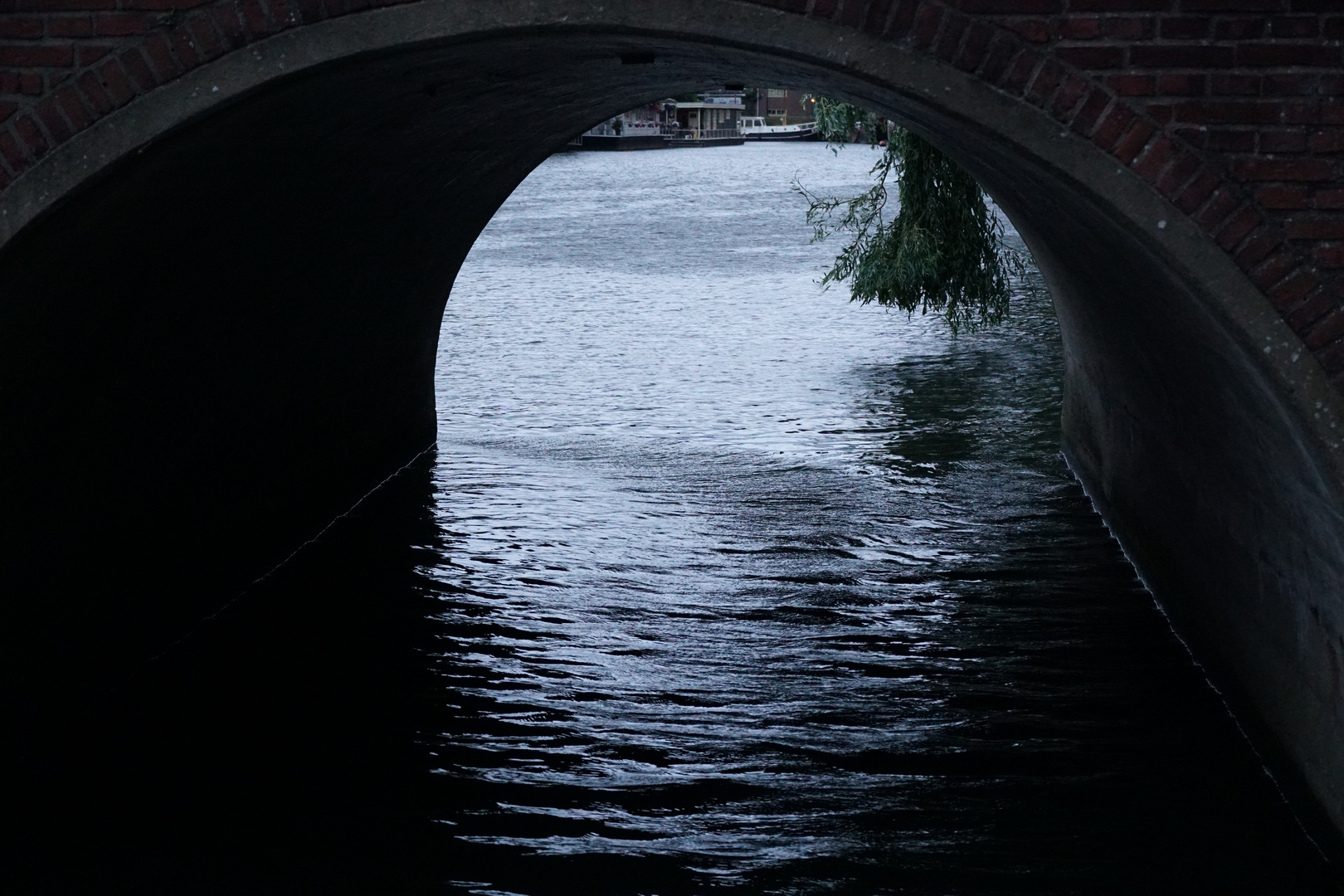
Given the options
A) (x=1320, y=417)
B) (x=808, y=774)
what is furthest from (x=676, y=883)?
(x=1320, y=417)

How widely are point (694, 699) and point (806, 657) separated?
0.86 metres

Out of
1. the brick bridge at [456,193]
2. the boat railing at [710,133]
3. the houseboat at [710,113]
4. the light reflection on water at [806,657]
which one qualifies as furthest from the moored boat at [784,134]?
the brick bridge at [456,193]

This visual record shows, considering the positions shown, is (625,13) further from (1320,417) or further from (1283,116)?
(1320,417)

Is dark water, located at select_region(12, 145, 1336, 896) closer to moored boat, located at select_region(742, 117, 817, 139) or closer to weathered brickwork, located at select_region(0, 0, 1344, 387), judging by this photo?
weathered brickwork, located at select_region(0, 0, 1344, 387)

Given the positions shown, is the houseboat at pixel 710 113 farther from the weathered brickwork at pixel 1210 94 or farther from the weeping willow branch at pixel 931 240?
the weathered brickwork at pixel 1210 94

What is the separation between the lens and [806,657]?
820 cm

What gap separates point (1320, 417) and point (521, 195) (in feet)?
139

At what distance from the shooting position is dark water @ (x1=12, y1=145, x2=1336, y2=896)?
613cm

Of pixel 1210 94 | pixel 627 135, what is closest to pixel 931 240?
pixel 1210 94

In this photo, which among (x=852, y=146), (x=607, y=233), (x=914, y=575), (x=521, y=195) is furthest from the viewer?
(x=852, y=146)

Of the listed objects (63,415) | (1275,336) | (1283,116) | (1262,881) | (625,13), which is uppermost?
(625,13)

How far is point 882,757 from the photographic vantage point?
7.02 meters

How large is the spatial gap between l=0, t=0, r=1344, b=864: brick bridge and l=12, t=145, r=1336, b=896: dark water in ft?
1.43

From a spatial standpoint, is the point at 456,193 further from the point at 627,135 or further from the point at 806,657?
the point at 627,135
